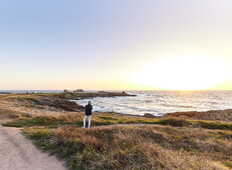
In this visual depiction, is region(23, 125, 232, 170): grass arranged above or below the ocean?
above

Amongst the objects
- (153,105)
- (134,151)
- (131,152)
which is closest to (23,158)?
(131,152)

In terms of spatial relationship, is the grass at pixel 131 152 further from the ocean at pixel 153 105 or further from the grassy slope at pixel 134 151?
the ocean at pixel 153 105

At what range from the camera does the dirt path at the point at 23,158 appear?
5.94m

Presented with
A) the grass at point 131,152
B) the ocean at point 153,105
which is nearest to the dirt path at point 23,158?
the grass at point 131,152

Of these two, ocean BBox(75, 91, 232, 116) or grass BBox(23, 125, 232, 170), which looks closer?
grass BBox(23, 125, 232, 170)

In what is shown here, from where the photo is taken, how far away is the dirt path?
594 centimetres

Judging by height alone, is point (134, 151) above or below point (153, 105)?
above

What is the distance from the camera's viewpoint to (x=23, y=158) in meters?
6.68

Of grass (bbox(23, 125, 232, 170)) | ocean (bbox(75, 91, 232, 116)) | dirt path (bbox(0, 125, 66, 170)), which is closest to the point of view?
grass (bbox(23, 125, 232, 170))

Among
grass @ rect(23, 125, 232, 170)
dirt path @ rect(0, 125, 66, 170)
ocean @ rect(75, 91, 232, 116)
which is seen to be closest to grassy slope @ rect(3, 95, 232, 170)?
grass @ rect(23, 125, 232, 170)

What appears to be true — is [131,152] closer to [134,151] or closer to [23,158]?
[134,151]

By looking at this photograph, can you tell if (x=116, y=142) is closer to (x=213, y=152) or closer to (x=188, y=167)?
(x=188, y=167)

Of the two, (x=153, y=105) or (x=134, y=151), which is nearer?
(x=134, y=151)

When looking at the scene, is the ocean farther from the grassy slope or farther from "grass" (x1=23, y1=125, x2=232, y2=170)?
"grass" (x1=23, y1=125, x2=232, y2=170)
